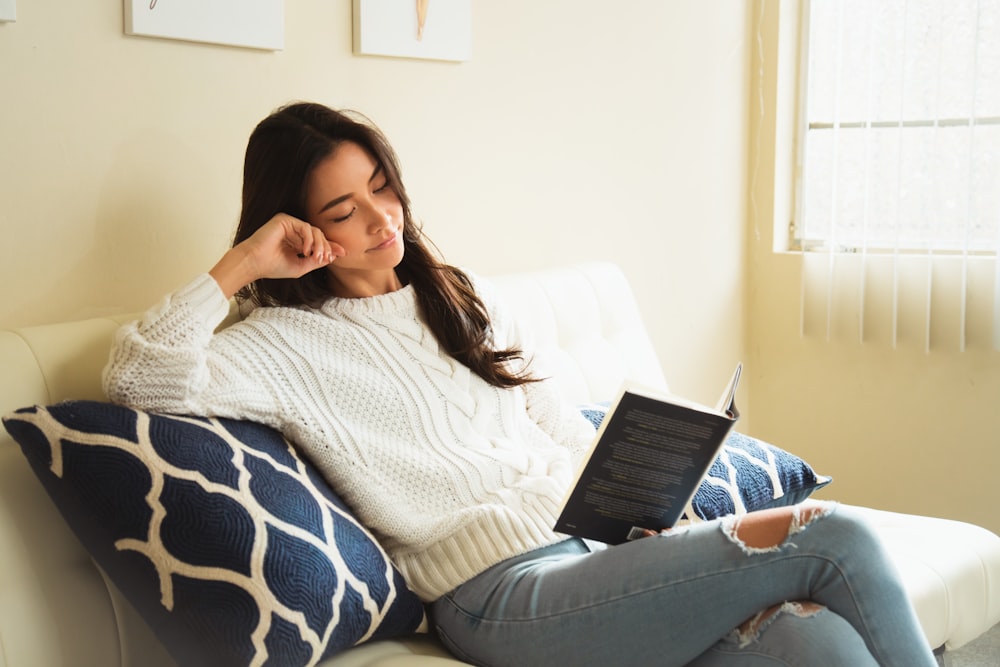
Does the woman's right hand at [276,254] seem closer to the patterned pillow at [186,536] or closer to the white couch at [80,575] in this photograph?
the white couch at [80,575]

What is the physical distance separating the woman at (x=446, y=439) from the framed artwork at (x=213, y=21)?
0.65ft

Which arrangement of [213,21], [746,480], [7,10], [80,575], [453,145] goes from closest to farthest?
[80,575]
[7,10]
[213,21]
[746,480]
[453,145]

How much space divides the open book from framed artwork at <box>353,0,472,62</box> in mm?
976

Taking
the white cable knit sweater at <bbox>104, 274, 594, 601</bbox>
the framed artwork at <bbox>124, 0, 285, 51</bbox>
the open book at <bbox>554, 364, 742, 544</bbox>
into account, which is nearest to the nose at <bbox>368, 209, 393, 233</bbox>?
the white cable knit sweater at <bbox>104, 274, 594, 601</bbox>

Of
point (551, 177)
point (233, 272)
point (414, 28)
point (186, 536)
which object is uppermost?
point (414, 28)

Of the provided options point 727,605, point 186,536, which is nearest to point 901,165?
point 727,605

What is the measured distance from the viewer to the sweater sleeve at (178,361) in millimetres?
1377

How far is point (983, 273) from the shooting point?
2.77 m

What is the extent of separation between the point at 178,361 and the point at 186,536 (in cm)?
25

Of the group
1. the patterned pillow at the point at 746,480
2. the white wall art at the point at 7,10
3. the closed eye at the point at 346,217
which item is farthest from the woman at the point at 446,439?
the white wall art at the point at 7,10

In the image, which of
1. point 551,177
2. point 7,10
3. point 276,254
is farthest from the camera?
point 551,177

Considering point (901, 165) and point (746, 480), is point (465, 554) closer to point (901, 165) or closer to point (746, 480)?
point (746, 480)

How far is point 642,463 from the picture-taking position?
1.45 meters

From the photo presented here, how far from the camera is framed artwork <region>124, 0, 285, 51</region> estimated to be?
1647mm
